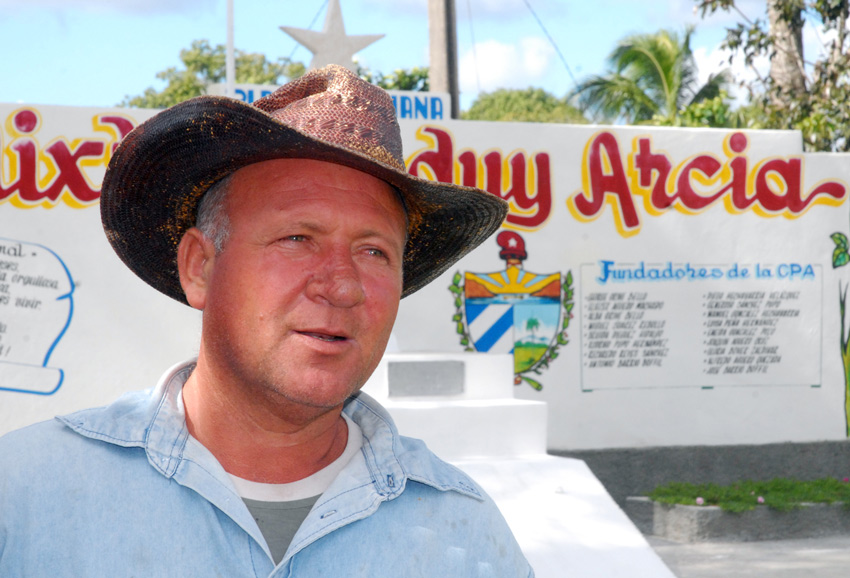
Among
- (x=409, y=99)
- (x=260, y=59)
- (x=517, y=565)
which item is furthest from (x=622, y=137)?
(x=260, y=59)

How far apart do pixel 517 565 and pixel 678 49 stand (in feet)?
90.6

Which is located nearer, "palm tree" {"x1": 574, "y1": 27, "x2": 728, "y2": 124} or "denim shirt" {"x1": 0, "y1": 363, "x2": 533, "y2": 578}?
"denim shirt" {"x1": 0, "y1": 363, "x2": 533, "y2": 578}

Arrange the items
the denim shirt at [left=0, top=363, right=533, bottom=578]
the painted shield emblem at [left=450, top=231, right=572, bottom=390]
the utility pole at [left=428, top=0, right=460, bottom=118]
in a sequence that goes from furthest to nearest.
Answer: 1. the utility pole at [left=428, top=0, right=460, bottom=118]
2. the painted shield emblem at [left=450, top=231, right=572, bottom=390]
3. the denim shirt at [left=0, top=363, right=533, bottom=578]

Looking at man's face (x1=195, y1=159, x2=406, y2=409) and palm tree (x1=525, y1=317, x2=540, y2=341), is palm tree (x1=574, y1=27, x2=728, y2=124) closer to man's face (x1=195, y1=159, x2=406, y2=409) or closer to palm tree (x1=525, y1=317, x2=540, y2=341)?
palm tree (x1=525, y1=317, x2=540, y2=341)

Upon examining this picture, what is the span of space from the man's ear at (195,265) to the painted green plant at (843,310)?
7.58 metres

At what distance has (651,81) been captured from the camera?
27.5m

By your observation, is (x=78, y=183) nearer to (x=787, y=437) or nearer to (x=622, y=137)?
(x=622, y=137)

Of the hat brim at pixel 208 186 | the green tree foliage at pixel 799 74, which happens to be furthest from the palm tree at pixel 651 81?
the hat brim at pixel 208 186

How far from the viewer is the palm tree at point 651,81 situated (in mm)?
26562

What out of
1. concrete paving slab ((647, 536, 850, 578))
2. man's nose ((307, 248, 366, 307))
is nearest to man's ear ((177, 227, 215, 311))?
man's nose ((307, 248, 366, 307))

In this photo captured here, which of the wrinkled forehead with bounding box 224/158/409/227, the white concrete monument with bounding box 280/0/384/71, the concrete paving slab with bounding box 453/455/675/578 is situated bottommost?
the concrete paving slab with bounding box 453/455/675/578

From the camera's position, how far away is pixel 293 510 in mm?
1740

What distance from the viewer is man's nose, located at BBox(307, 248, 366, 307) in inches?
66.2

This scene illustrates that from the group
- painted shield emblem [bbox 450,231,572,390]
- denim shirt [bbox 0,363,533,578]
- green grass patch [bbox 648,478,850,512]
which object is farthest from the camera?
painted shield emblem [bbox 450,231,572,390]
